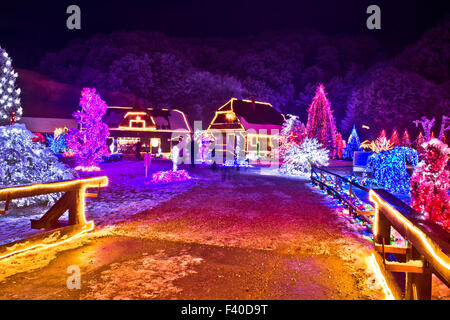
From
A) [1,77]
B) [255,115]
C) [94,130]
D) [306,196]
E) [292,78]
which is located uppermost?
[292,78]

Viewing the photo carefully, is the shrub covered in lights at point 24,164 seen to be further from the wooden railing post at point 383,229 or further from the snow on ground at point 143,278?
the wooden railing post at point 383,229

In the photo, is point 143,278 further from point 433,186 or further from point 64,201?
point 433,186

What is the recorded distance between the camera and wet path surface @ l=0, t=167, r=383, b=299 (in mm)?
3932

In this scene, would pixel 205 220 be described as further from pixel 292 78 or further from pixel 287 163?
pixel 292 78

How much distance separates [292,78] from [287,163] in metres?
48.2

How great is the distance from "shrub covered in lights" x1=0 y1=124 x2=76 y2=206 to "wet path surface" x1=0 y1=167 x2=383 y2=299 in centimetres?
408

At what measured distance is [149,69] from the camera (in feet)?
182

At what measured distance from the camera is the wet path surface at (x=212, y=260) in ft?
12.9

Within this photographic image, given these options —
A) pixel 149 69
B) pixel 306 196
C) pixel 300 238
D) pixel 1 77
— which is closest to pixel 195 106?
pixel 149 69

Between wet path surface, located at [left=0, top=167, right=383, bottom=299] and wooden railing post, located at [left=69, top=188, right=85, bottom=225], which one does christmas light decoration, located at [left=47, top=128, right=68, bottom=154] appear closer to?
wet path surface, located at [left=0, top=167, right=383, bottom=299]

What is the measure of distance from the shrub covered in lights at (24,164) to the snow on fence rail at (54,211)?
3619 millimetres

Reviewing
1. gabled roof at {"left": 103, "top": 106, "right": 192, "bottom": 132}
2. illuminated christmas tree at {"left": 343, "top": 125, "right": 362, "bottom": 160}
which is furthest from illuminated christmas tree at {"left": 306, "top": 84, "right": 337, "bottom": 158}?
gabled roof at {"left": 103, "top": 106, "right": 192, "bottom": 132}

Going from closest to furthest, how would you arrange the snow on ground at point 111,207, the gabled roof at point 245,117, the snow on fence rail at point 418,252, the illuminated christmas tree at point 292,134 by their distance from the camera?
the snow on fence rail at point 418,252
the snow on ground at point 111,207
the illuminated christmas tree at point 292,134
the gabled roof at point 245,117

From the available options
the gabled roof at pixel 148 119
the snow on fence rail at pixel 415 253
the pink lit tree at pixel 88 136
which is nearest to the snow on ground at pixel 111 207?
the snow on fence rail at pixel 415 253
